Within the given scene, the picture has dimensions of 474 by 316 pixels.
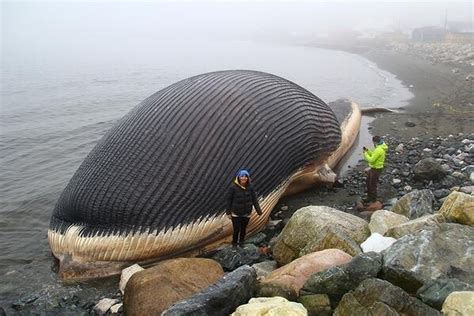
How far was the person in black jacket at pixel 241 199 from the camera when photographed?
25.5 feet

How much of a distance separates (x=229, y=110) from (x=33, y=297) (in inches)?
179

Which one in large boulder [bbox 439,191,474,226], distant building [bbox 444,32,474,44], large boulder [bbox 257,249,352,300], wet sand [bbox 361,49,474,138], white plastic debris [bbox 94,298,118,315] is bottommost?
white plastic debris [bbox 94,298,118,315]

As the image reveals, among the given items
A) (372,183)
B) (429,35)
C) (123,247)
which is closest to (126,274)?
(123,247)

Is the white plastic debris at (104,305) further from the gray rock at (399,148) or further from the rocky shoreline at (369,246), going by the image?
the gray rock at (399,148)

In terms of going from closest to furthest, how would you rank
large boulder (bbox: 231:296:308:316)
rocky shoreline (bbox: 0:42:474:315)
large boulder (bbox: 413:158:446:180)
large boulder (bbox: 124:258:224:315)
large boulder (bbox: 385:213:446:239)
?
large boulder (bbox: 231:296:308:316)
rocky shoreline (bbox: 0:42:474:315)
large boulder (bbox: 124:258:224:315)
large boulder (bbox: 385:213:446:239)
large boulder (bbox: 413:158:446:180)

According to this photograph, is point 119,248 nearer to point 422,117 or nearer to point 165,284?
point 165,284

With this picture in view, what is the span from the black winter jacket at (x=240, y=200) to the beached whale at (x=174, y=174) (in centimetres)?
25

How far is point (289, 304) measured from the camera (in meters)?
5.12

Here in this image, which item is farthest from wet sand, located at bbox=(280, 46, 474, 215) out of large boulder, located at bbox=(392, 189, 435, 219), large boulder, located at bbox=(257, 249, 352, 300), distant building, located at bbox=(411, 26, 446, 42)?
distant building, located at bbox=(411, 26, 446, 42)

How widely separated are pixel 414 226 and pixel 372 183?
10.4 ft

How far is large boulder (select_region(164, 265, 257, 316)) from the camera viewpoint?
5270mm

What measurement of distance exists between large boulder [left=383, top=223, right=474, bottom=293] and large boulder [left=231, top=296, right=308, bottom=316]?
4.07 feet

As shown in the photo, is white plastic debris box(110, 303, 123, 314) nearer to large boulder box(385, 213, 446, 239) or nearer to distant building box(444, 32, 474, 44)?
large boulder box(385, 213, 446, 239)

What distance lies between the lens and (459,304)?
467 cm
